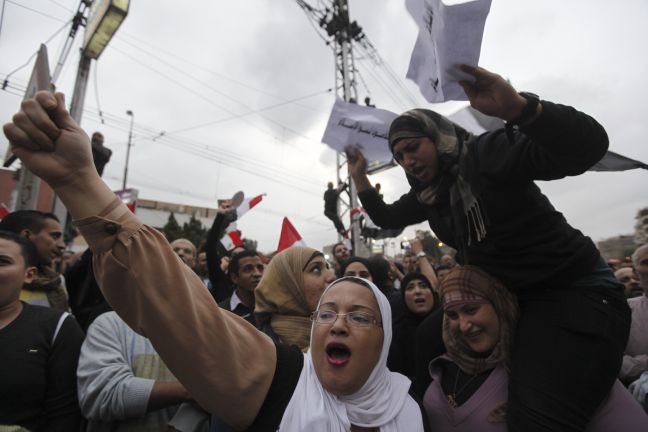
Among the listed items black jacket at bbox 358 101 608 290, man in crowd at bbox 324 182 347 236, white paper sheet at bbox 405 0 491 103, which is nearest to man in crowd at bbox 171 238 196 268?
black jacket at bbox 358 101 608 290

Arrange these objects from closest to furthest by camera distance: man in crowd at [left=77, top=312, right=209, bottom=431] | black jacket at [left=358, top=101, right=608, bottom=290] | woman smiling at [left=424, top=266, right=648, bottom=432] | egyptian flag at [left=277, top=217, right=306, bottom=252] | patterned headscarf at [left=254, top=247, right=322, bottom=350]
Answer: black jacket at [left=358, top=101, right=608, bottom=290] < woman smiling at [left=424, top=266, right=648, bottom=432] < man in crowd at [left=77, top=312, right=209, bottom=431] < patterned headscarf at [left=254, top=247, right=322, bottom=350] < egyptian flag at [left=277, top=217, right=306, bottom=252]

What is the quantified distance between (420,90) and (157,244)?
48.2 inches

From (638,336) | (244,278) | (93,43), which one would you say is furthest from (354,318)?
(93,43)

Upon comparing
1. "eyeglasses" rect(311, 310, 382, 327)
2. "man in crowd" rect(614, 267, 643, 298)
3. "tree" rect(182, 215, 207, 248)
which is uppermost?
"man in crowd" rect(614, 267, 643, 298)

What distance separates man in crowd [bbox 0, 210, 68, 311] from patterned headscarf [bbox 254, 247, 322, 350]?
1.75m

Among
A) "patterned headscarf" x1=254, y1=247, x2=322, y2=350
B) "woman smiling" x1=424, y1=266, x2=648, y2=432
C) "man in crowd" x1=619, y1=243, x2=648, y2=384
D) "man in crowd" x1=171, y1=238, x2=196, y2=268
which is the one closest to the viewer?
"woman smiling" x1=424, y1=266, x2=648, y2=432

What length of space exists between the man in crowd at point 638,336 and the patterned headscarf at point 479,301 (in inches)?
46.0

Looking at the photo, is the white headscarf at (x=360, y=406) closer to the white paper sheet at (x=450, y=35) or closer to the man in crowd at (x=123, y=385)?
the white paper sheet at (x=450, y=35)

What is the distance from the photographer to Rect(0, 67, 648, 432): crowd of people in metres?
0.96

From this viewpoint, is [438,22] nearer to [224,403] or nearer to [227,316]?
[227,316]

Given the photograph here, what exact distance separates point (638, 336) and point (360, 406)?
2.36 m

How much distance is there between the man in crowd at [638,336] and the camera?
2328 mm

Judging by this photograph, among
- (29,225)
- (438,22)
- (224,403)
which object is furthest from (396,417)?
(29,225)

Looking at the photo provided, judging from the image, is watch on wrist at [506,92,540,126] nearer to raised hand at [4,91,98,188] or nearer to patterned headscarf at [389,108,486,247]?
patterned headscarf at [389,108,486,247]
